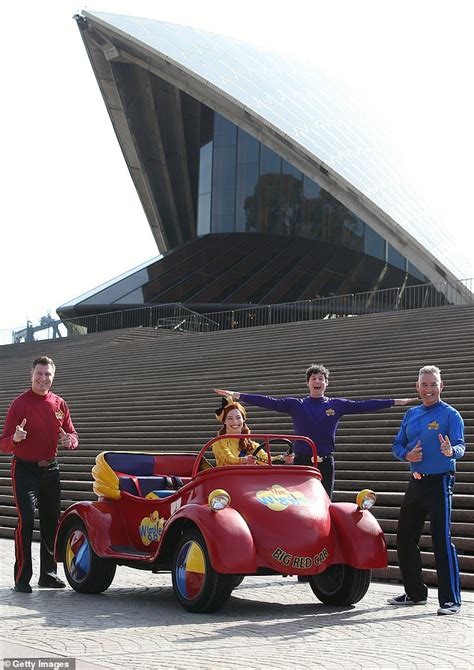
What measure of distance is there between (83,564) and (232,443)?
1273mm

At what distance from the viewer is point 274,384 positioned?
1461cm

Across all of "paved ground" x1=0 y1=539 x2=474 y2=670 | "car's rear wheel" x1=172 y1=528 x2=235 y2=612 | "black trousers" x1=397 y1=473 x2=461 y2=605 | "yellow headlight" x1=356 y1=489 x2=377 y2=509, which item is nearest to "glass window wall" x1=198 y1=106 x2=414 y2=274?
"black trousers" x1=397 y1=473 x2=461 y2=605

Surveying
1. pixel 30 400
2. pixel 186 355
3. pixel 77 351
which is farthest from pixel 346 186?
pixel 30 400

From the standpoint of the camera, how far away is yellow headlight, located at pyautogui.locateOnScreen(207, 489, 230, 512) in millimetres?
5836

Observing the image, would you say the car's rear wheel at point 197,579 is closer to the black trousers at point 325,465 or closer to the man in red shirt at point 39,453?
the man in red shirt at point 39,453

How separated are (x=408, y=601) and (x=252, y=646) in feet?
5.93

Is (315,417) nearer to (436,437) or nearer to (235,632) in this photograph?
(436,437)

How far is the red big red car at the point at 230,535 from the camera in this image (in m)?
5.78

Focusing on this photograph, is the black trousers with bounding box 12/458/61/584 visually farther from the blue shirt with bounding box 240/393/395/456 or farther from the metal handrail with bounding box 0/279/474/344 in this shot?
the metal handrail with bounding box 0/279/474/344

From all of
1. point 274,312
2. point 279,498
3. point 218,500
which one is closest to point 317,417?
point 279,498

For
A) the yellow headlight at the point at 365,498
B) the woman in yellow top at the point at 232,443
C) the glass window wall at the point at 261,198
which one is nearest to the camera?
the yellow headlight at the point at 365,498

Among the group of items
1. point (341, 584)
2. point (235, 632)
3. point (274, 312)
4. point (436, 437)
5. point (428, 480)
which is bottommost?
point (235, 632)

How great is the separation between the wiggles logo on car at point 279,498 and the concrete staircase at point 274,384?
1.74 m

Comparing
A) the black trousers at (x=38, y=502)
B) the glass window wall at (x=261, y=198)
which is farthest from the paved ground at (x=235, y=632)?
the glass window wall at (x=261, y=198)
